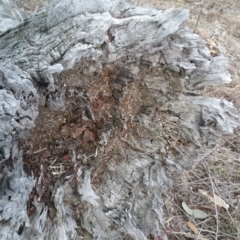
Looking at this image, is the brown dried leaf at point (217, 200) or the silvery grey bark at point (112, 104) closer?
the silvery grey bark at point (112, 104)

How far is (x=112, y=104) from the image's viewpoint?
4.99 feet

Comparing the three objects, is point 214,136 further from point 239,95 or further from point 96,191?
point 239,95

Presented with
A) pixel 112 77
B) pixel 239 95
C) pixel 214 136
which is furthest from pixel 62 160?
pixel 239 95

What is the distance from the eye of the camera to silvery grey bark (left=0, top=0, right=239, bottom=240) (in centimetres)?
123

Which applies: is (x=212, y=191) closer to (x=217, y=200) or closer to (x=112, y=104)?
(x=217, y=200)

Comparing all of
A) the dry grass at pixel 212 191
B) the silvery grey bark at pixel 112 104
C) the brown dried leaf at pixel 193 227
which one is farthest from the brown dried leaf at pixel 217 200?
the silvery grey bark at pixel 112 104

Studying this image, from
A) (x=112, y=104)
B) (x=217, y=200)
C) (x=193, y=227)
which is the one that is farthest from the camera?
(x=217, y=200)

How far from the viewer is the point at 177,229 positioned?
192cm

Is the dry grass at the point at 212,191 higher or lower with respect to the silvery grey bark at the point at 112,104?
lower

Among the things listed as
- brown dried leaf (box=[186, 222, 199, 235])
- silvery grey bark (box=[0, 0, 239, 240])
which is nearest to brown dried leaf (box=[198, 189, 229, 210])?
brown dried leaf (box=[186, 222, 199, 235])

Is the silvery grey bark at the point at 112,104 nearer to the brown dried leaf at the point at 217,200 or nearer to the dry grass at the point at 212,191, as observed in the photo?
the dry grass at the point at 212,191

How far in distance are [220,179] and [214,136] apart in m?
0.78

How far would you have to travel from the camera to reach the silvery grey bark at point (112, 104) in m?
1.23

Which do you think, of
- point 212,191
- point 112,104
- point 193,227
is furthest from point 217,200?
point 112,104
